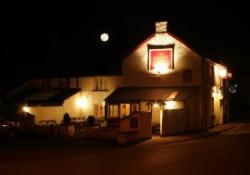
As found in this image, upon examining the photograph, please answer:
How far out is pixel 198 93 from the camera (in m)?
38.2

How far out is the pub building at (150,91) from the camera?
3791 centimetres

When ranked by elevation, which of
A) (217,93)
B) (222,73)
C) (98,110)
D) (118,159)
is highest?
(222,73)

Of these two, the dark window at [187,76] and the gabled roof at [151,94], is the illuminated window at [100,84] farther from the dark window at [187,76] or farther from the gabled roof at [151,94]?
the dark window at [187,76]

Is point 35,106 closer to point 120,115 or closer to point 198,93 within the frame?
point 120,115

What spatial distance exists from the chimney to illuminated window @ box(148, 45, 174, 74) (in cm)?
133

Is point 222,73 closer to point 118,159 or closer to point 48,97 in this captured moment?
point 48,97

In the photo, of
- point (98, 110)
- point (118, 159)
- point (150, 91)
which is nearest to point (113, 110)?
point (98, 110)

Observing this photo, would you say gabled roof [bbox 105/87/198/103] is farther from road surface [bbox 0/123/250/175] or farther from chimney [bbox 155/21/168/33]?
road surface [bbox 0/123/250/175]

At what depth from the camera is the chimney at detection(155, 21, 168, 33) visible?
38.6 meters

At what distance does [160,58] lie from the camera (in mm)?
38812

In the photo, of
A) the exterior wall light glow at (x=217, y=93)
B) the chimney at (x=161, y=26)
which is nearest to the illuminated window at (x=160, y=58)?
the chimney at (x=161, y=26)

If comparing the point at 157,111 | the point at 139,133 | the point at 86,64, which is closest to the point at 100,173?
the point at 139,133

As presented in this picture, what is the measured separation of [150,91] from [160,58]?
2.82 meters

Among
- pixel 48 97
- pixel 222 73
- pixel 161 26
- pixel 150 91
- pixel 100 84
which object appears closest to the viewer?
pixel 161 26
